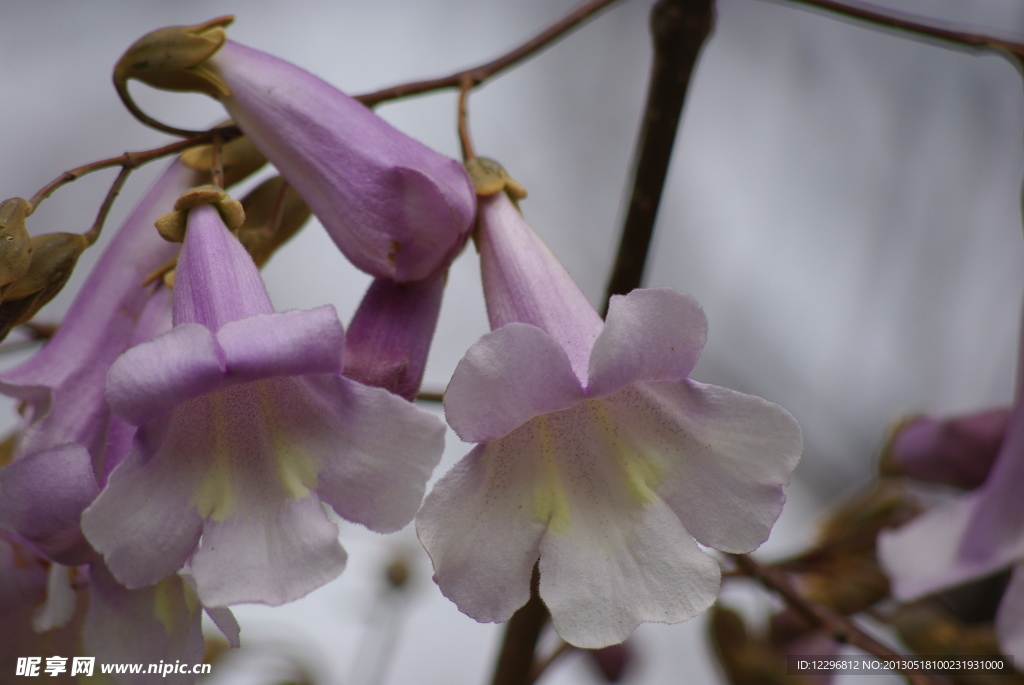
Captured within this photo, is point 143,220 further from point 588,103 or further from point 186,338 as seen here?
point 588,103

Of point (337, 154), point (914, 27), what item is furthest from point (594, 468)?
point (914, 27)

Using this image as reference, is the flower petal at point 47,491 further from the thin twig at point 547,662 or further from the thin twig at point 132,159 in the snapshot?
the thin twig at point 547,662

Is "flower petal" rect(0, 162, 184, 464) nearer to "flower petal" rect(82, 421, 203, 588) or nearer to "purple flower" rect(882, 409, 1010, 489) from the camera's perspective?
"flower petal" rect(82, 421, 203, 588)

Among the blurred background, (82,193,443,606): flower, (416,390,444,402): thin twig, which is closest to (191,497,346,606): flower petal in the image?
(82,193,443,606): flower

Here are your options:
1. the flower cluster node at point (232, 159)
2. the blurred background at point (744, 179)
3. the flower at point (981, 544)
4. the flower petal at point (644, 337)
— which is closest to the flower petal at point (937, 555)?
the flower at point (981, 544)

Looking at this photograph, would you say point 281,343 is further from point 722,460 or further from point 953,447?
point 953,447

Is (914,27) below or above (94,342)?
above
